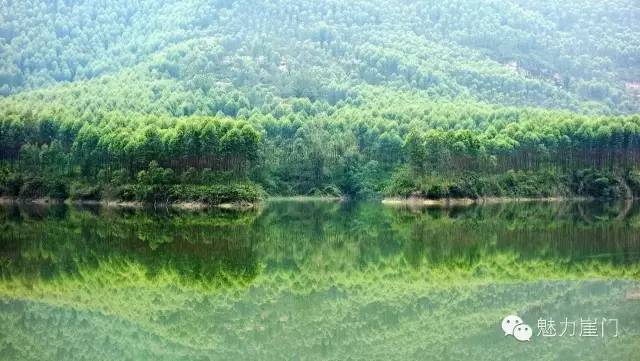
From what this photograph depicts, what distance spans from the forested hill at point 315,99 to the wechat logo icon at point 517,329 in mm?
59275

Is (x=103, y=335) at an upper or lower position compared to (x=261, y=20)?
lower

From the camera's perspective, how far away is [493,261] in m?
30.9

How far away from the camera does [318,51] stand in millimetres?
166875

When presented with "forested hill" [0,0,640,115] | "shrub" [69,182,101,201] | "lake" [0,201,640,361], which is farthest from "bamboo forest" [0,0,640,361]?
"forested hill" [0,0,640,115]

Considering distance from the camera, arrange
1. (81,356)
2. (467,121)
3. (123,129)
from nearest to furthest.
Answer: (81,356)
(123,129)
(467,121)

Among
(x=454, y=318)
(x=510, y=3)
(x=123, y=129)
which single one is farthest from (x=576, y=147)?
(x=510, y=3)

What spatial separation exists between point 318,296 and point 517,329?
6.24 metres

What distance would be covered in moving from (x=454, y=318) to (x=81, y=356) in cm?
856

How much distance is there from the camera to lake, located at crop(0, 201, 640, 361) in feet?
61.3

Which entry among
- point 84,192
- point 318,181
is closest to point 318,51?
point 318,181

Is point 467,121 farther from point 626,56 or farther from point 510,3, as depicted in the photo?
point 510,3

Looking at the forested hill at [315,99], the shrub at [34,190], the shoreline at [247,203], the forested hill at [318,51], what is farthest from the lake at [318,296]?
the forested hill at [318,51]

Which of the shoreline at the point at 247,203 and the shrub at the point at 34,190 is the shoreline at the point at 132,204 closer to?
the shoreline at the point at 247,203

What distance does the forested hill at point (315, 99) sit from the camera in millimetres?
86000
